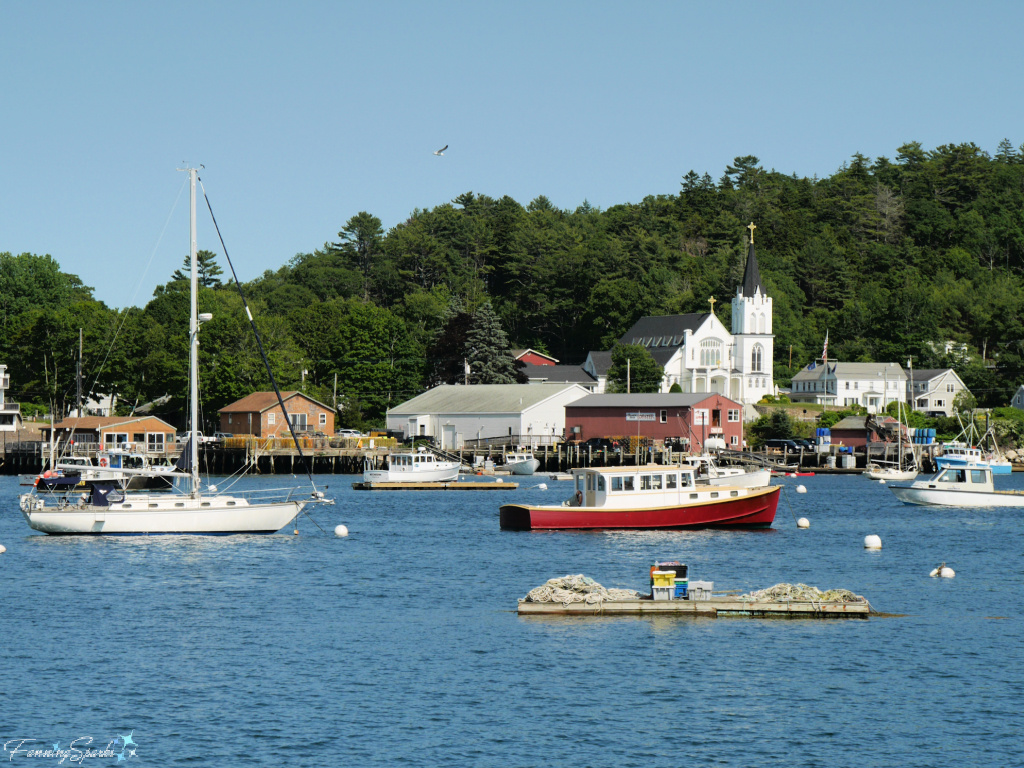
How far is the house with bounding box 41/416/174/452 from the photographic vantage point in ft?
349

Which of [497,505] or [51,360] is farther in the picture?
[51,360]

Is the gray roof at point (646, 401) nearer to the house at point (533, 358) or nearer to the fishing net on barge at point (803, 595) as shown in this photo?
the house at point (533, 358)

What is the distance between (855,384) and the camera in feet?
488

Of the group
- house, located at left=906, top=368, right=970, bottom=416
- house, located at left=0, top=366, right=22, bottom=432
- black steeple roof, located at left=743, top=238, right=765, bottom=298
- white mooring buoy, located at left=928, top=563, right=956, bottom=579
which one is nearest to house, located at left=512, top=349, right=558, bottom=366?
→ black steeple roof, located at left=743, top=238, right=765, bottom=298

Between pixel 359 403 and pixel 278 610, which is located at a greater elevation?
pixel 359 403

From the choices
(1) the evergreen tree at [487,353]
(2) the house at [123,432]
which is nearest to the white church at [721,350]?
(1) the evergreen tree at [487,353]

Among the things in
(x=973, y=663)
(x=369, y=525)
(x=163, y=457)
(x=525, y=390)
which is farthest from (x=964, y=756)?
(x=525, y=390)

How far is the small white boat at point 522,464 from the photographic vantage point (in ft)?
339

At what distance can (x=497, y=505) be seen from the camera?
73.4 metres

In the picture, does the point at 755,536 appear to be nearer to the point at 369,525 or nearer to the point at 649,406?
the point at 369,525

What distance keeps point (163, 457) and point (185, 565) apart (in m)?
60.6

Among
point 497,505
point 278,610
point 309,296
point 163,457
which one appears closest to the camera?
point 278,610

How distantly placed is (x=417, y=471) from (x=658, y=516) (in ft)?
132

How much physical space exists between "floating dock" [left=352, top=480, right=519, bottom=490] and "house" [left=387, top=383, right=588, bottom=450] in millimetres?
23270
